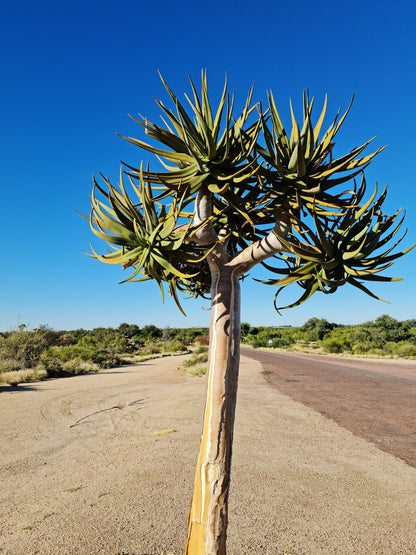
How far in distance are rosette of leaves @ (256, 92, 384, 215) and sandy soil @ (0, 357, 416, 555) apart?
3.93m

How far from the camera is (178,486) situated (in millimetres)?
6125

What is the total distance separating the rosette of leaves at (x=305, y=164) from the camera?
11.3ft

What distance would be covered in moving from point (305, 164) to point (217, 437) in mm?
2628

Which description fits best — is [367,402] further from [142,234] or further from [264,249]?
[142,234]

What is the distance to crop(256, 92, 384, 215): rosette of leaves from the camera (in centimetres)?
344

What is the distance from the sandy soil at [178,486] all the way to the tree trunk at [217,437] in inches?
48.4

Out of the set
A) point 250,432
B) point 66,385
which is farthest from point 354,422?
point 66,385

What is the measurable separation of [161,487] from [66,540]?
1.88 m

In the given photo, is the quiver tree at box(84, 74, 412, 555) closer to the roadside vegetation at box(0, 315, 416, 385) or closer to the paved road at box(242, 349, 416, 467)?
the paved road at box(242, 349, 416, 467)

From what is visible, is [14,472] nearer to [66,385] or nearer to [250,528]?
[250,528]

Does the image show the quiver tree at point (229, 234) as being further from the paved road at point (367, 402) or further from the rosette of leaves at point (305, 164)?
the paved road at point (367, 402)

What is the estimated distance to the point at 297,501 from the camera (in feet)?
18.6

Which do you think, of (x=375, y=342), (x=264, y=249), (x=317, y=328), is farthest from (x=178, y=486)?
(x=317, y=328)

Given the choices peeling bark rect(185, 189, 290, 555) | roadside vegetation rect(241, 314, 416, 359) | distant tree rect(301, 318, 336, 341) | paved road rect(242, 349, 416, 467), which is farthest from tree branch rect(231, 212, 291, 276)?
distant tree rect(301, 318, 336, 341)
